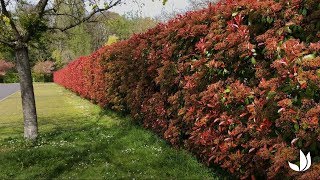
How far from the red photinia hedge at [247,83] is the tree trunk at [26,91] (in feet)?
12.0

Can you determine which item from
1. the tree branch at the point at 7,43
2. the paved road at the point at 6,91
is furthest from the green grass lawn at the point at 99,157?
the paved road at the point at 6,91

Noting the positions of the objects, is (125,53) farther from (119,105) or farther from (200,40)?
(200,40)

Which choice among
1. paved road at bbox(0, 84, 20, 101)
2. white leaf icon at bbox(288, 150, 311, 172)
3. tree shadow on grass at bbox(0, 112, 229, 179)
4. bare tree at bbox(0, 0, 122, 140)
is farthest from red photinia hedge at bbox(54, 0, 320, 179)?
paved road at bbox(0, 84, 20, 101)

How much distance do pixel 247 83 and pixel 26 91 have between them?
247 inches

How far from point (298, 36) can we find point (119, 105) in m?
8.87

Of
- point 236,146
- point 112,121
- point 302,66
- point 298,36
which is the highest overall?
point 298,36

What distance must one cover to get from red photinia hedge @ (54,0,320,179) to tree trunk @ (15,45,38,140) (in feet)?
12.0

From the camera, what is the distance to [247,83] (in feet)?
14.5

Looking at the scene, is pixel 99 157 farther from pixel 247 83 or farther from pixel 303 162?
pixel 303 162

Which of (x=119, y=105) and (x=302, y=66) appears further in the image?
(x=119, y=105)

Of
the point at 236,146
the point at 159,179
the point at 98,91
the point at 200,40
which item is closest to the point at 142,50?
the point at 200,40

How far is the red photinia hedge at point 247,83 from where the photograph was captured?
3416mm

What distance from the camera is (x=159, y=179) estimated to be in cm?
534

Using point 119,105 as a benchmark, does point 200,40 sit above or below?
above
